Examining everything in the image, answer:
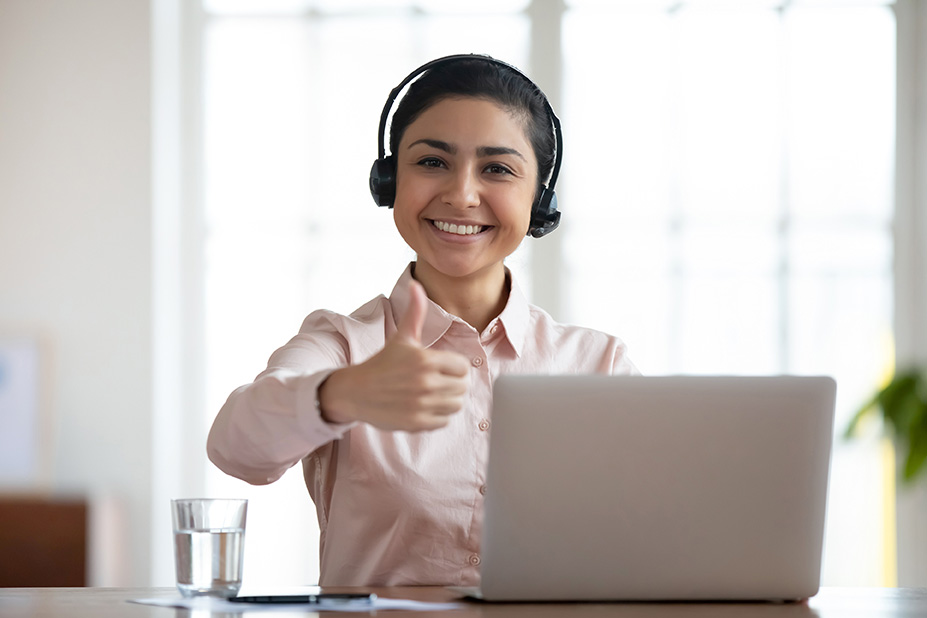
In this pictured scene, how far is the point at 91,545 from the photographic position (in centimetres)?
391

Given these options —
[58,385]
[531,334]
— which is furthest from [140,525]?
[531,334]

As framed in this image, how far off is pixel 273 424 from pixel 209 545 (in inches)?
7.9

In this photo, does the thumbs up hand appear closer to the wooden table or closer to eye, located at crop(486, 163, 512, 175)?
the wooden table

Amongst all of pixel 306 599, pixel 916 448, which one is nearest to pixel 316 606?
pixel 306 599

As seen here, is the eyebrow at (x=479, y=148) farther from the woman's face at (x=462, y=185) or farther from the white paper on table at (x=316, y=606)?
the white paper on table at (x=316, y=606)

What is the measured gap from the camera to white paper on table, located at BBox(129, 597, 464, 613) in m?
1.10

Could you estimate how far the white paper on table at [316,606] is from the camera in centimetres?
110

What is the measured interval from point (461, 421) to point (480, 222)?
1.14 ft

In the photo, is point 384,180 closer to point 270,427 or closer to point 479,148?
point 479,148

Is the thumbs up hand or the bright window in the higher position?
the bright window

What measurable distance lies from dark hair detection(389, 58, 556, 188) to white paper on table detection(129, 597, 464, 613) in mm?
950

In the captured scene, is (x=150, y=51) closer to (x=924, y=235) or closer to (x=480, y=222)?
(x=480, y=222)

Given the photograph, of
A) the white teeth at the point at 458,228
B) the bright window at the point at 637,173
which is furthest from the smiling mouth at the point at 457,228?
the bright window at the point at 637,173

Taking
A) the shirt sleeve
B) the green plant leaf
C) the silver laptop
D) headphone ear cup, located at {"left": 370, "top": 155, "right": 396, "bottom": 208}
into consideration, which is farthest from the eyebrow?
the green plant leaf
